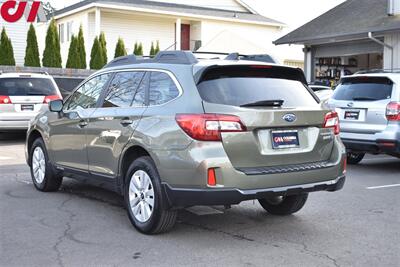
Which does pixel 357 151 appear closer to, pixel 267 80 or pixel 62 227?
pixel 267 80

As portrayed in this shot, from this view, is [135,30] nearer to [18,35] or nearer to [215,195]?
[18,35]

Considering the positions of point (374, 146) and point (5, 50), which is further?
point (5, 50)

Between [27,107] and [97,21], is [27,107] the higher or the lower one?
the lower one

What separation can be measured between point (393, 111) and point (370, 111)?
41 centimetres

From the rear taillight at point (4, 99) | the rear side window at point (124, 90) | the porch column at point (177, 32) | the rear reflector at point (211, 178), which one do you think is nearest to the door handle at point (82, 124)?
the rear side window at point (124, 90)

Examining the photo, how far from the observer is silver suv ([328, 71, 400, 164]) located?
370 inches

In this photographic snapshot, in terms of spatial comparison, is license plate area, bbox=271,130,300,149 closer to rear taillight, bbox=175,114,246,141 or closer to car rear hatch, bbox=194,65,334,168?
car rear hatch, bbox=194,65,334,168

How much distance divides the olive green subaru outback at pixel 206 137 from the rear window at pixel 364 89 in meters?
4.11

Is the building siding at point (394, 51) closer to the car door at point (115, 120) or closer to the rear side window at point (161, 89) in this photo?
the car door at point (115, 120)

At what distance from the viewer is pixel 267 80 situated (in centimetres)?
569


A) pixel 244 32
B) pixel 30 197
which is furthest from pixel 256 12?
pixel 30 197

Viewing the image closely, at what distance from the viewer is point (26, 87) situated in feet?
45.0

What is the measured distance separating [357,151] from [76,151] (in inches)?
210

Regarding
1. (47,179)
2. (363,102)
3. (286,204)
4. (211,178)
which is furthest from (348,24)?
(211,178)
